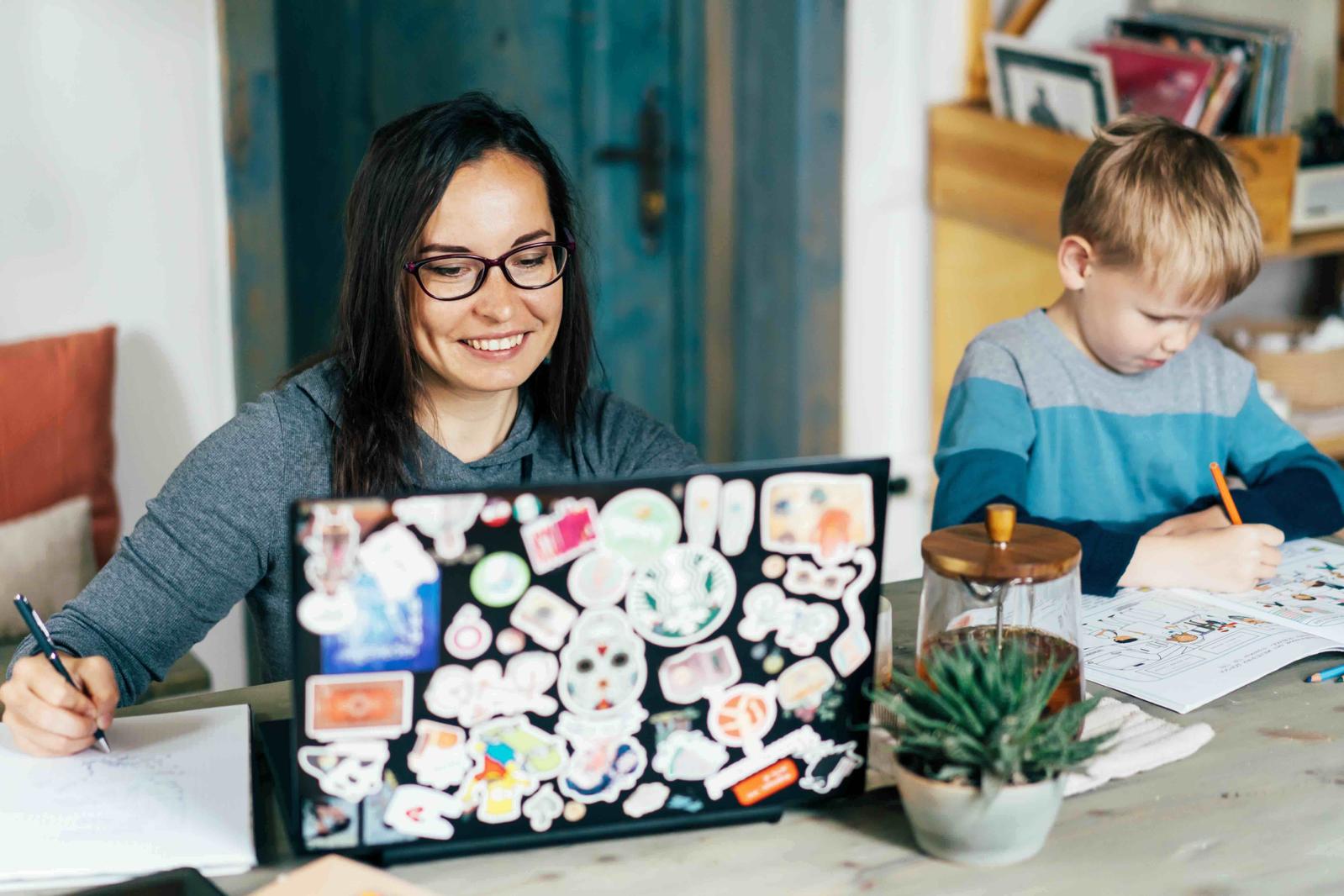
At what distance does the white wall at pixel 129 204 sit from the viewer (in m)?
2.15

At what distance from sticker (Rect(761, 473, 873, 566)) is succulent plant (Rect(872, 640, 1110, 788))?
10cm

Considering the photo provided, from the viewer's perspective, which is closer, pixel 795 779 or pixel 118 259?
pixel 795 779

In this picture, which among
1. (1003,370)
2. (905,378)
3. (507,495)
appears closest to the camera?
(507,495)

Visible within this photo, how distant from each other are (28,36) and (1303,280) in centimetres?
Answer: 262

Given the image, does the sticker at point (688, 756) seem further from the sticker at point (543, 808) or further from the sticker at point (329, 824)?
the sticker at point (329, 824)

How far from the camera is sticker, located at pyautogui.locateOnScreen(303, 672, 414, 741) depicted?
855 millimetres

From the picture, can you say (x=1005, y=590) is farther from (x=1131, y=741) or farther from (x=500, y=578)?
(x=500, y=578)

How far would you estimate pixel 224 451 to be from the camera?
4.43 ft

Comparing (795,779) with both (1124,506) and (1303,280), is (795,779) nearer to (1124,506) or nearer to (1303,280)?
(1124,506)

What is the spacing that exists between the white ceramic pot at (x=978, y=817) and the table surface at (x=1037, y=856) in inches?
0.5

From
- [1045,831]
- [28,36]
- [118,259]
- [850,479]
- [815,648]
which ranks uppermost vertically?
[28,36]

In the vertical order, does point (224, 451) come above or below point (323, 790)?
above

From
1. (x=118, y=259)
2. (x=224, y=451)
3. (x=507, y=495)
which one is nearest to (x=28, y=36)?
(x=118, y=259)

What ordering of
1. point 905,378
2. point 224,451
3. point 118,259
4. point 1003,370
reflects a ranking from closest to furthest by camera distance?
point 224,451 < point 1003,370 < point 118,259 < point 905,378
